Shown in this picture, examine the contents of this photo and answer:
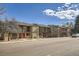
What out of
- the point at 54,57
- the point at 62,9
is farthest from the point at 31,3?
the point at 54,57

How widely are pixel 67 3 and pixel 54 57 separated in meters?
0.67

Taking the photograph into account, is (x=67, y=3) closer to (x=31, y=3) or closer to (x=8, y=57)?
(x=31, y=3)

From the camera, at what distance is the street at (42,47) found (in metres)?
5.19

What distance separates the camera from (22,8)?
523 cm

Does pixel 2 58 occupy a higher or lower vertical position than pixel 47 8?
lower

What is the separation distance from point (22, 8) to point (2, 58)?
2.14 ft

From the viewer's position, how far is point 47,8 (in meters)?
5.20

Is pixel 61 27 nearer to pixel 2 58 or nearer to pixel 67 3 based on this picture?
pixel 67 3

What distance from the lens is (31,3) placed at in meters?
5.20

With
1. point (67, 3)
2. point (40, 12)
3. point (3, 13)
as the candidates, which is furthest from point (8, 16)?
point (67, 3)

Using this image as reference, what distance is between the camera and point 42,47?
5.24 metres

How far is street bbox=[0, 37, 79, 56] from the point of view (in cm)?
519

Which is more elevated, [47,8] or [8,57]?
[47,8]

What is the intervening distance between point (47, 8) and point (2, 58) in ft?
2.67
